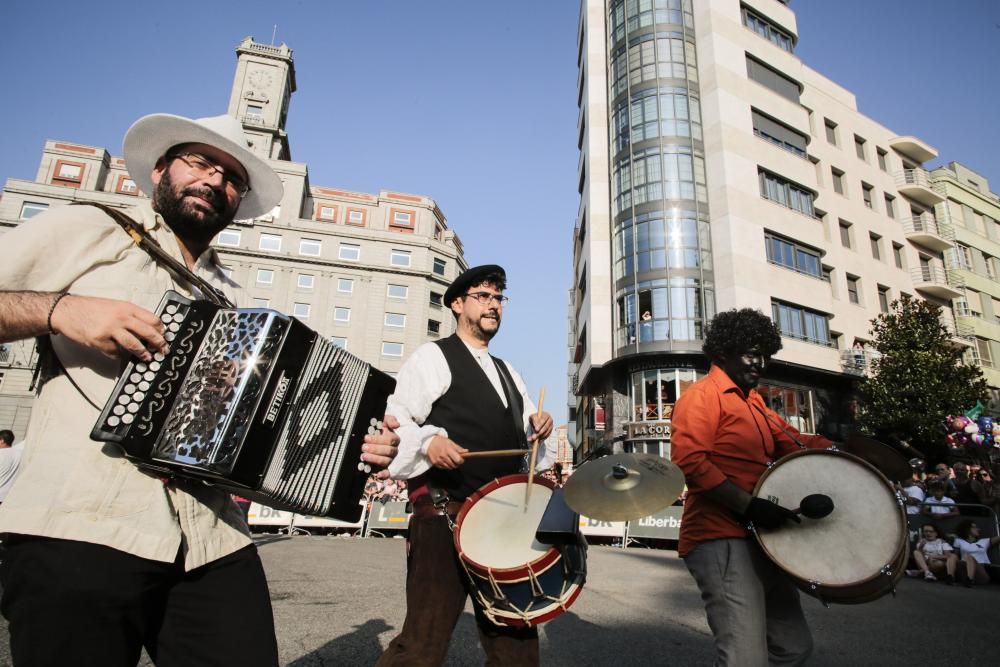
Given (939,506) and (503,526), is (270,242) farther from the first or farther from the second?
(503,526)

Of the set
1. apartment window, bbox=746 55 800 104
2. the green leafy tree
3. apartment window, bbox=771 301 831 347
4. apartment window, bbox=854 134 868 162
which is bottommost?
the green leafy tree

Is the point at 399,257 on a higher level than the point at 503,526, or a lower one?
higher

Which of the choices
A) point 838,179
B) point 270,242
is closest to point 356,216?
point 270,242

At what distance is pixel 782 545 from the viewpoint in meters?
2.34

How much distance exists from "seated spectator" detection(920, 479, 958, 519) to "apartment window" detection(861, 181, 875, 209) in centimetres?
2550

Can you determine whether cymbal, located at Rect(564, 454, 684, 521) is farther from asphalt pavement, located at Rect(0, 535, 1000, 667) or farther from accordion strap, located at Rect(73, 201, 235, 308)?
asphalt pavement, located at Rect(0, 535, 1000, 667)

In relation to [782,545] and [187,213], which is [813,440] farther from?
[187,213]

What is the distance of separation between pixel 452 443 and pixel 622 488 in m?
0.75

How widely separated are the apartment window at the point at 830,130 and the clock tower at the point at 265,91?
4132 centimetres

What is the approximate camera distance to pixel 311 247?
45.6 meters

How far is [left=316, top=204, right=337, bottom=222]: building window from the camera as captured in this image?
50.1m

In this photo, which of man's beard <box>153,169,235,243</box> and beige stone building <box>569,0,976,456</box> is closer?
man's beard <box>153,169,235,243</box>

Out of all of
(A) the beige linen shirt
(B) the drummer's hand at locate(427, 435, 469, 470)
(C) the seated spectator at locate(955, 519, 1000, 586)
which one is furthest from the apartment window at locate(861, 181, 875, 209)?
(A) the beige linen shirt

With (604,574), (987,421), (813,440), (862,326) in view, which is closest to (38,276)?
(813,440)
